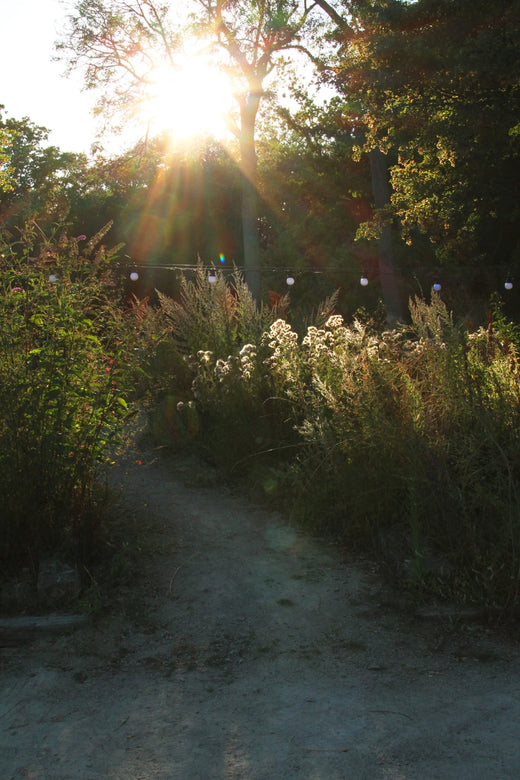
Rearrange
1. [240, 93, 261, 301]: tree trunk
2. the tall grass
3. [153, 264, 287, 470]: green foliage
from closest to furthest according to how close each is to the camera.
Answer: the tall grass → [153, 264, 287, 470]: green foliage → [240, 93, 261, 301]: tree trunk

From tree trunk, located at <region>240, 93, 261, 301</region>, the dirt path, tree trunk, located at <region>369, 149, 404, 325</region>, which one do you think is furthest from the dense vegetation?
tree trunk, located at <region>240, 93, 261, 301</region>

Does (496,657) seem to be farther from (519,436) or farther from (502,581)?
(519,436)

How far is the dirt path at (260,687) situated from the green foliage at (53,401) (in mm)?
616

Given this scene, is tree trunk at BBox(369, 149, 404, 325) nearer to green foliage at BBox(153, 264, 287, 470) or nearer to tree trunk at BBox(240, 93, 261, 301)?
tree trunk at BBox(240, 93, 261, 301)

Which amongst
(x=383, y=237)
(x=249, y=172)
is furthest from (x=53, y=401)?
(x=249, y=172)

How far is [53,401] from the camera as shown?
4062 mm

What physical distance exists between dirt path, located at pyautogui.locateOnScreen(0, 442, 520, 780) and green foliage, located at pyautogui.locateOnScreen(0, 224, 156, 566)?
2.02 ft

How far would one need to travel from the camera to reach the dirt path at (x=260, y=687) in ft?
8.10

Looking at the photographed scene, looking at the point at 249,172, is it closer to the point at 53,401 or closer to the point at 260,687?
the point at 53,401

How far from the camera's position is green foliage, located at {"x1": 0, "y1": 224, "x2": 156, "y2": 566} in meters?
3.89

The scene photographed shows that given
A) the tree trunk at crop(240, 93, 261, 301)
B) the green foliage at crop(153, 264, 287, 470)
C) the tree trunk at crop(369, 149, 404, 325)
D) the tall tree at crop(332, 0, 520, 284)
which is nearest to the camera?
the green foliage at crop(153, 264, 287, 470)

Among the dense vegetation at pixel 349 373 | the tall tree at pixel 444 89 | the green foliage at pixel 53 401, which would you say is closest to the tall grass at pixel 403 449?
the dense vegetation at pixel 349 373

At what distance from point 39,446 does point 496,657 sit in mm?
2576

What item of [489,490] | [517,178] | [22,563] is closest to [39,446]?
[22,563]
